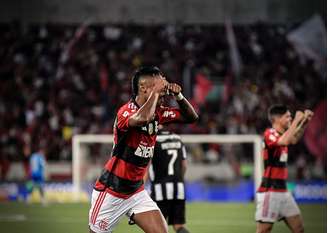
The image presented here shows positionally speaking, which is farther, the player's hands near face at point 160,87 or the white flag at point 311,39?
the white flag at point 311,39

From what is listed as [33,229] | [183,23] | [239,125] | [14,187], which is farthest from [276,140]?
[183,23]

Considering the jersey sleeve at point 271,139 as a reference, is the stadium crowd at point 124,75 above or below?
above

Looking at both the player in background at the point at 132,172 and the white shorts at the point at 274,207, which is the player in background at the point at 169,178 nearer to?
the white shorts at the point at 274,207

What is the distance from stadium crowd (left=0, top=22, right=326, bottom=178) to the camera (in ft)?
87.0

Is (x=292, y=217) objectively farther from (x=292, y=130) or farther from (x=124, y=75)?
(x=124, y=75)

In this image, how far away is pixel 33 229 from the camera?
1448cm

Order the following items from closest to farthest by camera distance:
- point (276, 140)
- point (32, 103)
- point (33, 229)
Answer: point (276, 140)
point (33, 229)
point (32, 103)

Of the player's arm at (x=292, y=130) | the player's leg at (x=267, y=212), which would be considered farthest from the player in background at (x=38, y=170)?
the player's arm at (x=292, y=130)

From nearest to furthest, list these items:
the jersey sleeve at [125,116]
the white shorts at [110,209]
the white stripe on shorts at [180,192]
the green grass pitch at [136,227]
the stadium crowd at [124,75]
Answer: the jersey sleeve at [125,116] < the white shorts at [110,209] < the white stripe on shorts at [180,192] < the green grass pitch at [136,227] < the stadium crowd at [124,75]

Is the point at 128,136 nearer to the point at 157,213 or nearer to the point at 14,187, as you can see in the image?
the point at 157,213

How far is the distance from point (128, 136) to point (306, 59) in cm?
2248

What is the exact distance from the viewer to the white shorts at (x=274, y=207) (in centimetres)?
957

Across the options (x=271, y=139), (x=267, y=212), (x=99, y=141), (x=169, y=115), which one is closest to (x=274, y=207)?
(x=267, y=212)

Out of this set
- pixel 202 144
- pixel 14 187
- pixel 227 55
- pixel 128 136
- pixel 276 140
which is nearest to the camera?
pixel 128 136
